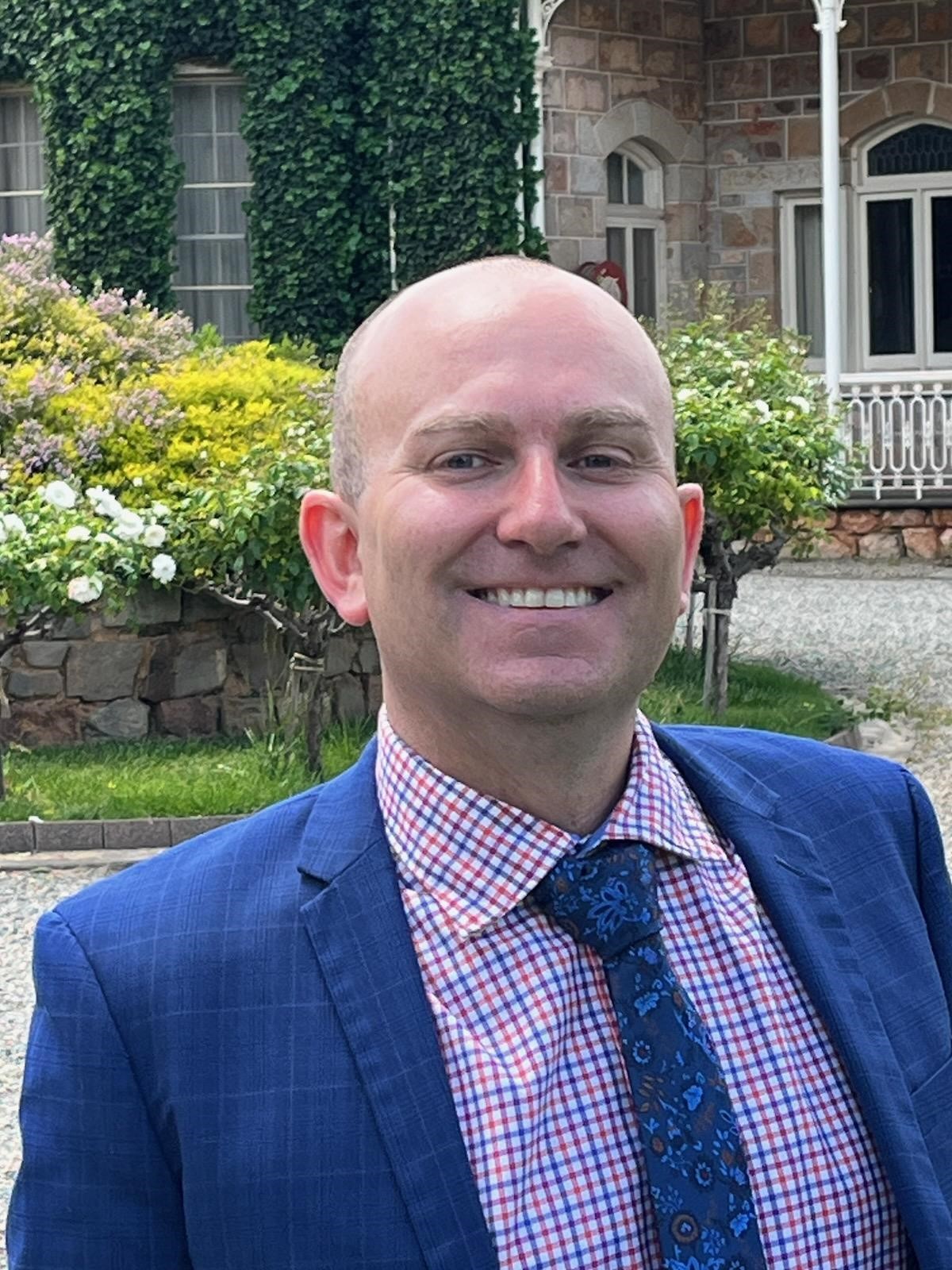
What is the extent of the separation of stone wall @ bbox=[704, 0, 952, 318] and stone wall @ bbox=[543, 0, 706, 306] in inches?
6.7

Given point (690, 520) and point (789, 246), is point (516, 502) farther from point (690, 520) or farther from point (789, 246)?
point (789, 246)

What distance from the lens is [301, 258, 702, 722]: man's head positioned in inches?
62.1

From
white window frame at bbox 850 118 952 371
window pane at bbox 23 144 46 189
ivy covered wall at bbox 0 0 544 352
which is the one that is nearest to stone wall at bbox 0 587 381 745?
ivy covered wall at bbox 0 0 544 352

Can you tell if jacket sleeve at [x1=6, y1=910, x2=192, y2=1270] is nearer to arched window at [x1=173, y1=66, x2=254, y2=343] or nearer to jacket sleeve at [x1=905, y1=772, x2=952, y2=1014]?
jacket sleeve at [x1=905, y1=772, x2=952, y2=1014]

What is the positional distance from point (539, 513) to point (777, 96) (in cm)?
1529

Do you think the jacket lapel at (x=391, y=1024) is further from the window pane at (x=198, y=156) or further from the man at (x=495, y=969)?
the window pane at (x=198, y=156)

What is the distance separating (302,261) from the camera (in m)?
14.8

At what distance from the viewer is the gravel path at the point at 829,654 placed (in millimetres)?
5340

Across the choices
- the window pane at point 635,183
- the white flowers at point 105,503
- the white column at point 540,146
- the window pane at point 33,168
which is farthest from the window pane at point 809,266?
the white flowers at point 105,503

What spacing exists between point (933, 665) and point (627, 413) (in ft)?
29.2

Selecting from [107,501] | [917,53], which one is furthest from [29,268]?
[917,53]

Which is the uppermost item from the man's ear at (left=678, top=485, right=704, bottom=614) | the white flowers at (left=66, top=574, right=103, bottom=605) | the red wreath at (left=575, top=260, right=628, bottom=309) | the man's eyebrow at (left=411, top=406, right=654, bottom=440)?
the red wreath at (left=575, top=260, right=628, bottom=309)

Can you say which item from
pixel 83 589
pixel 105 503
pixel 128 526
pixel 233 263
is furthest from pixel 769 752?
pixel 233 263

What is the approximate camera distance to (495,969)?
1598mm
